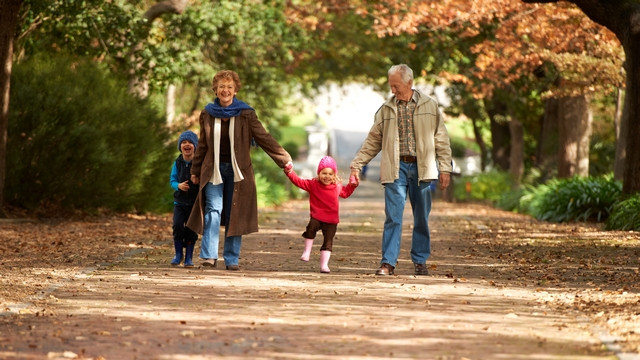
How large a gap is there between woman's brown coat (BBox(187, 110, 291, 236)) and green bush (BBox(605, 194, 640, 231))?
25.2 ft

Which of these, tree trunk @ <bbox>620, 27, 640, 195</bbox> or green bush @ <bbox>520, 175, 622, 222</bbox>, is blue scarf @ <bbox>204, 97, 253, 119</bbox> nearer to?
tree trunk @ <bbox>620, 27, 640, 195</bbox>

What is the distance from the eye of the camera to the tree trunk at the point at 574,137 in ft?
83.9

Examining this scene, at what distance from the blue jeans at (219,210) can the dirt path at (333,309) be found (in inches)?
10.0

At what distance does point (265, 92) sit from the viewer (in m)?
29.3

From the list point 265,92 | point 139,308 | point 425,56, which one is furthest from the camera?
point 425,56

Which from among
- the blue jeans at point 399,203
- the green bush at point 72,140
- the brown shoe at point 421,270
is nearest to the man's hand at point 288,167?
the blue jeans at point 399,203

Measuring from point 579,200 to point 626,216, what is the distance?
3.63 metres

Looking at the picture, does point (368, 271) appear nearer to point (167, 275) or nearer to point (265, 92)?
point (167, 275)

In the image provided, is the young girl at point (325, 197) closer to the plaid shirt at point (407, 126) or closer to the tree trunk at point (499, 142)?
the plaid shirt at point (407, 126)

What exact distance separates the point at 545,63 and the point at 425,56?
529cm

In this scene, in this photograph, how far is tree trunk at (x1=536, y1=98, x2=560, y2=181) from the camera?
97.4 feet

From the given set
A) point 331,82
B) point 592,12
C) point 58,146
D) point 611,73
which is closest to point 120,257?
point 58,146

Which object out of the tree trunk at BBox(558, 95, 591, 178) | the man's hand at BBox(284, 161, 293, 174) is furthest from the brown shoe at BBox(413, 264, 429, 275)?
the tree trunk at BBox(558, 95, 591, 178)

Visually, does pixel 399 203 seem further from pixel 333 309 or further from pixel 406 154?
pixel 333 309
